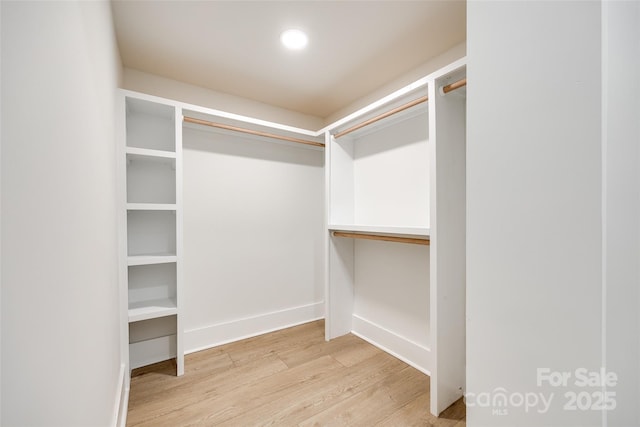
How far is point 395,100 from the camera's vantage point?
6.08ft

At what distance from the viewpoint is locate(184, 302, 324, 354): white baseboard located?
228cm

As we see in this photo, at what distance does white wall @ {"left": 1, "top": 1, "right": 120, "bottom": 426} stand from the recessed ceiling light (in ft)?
3.40

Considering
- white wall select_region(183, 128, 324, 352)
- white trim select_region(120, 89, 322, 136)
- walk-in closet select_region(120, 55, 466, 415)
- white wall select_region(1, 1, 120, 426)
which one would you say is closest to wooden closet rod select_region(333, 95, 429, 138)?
walk-in closet select_region(120, 55, 466, 415)

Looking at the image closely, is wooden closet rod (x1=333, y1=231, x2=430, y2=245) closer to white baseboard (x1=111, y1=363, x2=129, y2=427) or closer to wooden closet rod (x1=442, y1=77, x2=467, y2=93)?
wooden closet rod (x1=442, y1=77, x2=467, y2=93)

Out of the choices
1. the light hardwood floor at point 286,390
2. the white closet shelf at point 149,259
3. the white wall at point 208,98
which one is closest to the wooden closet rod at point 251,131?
the white wall at point 208,98

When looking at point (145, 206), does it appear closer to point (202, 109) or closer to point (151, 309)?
point (151, 309)

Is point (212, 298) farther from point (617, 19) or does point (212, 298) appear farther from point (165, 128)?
point (617, 19)

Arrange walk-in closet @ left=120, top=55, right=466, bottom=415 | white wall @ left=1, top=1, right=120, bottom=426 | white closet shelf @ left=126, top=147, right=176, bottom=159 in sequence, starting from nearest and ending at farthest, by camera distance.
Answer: white wall @ left=1, top=1, right=120, bottom=426
walk-in closet @ left=120, top=55, right=466, bottom=415
white closet shelf @ left=126, top=147, right=176, bottom=159

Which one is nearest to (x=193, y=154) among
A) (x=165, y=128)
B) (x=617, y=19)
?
(x=165, y=128)

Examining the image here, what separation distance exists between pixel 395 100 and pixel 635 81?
1.28 metres

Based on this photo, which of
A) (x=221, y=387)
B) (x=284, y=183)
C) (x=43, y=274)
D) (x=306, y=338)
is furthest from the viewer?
(x=284, y=183)

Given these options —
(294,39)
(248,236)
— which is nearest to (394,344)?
(248,236)

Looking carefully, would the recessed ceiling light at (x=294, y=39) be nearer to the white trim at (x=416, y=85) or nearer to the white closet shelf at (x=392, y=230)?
the white trim at (x=416, y=85)

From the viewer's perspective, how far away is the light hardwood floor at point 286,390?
1506mm
